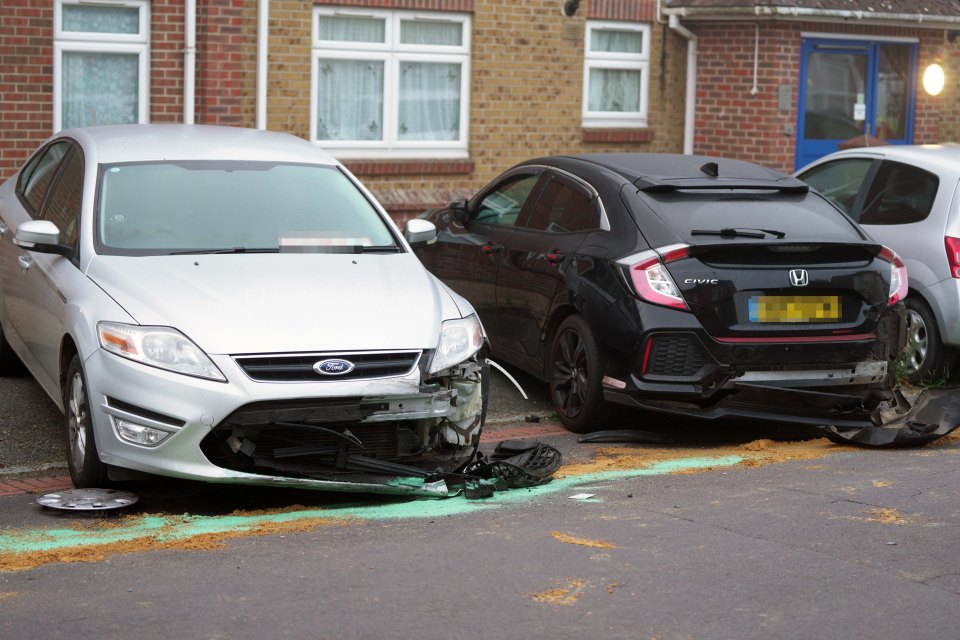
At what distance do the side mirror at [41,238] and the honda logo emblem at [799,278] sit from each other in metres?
3.80

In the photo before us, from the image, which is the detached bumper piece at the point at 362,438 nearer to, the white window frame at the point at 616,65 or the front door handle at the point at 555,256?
the front door handle at the point at 555,256

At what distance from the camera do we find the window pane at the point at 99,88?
13.0 m

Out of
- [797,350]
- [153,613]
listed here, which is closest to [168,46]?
[797,350]

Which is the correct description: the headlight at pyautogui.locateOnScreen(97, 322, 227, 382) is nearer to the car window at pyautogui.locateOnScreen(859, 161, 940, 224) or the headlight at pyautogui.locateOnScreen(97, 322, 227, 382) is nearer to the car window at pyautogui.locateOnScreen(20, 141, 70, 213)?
the car window at pyautogui.locateOnScreen(20, 141, 70, 213)

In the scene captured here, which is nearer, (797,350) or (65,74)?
(797,350)

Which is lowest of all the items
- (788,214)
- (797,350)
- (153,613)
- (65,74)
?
(153,613)

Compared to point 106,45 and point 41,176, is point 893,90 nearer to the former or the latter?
point 106,45

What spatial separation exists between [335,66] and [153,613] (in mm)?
10143

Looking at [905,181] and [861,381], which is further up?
[905,181]

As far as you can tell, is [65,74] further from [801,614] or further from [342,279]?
[801,614]

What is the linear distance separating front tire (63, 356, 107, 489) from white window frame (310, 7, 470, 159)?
7.72m

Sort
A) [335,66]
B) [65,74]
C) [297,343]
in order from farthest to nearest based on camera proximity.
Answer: [335,66]
[65,74]
[297,343]

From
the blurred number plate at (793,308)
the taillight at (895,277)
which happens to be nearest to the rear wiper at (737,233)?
the blurred number plate at (793,308)

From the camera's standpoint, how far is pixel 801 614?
486cm
